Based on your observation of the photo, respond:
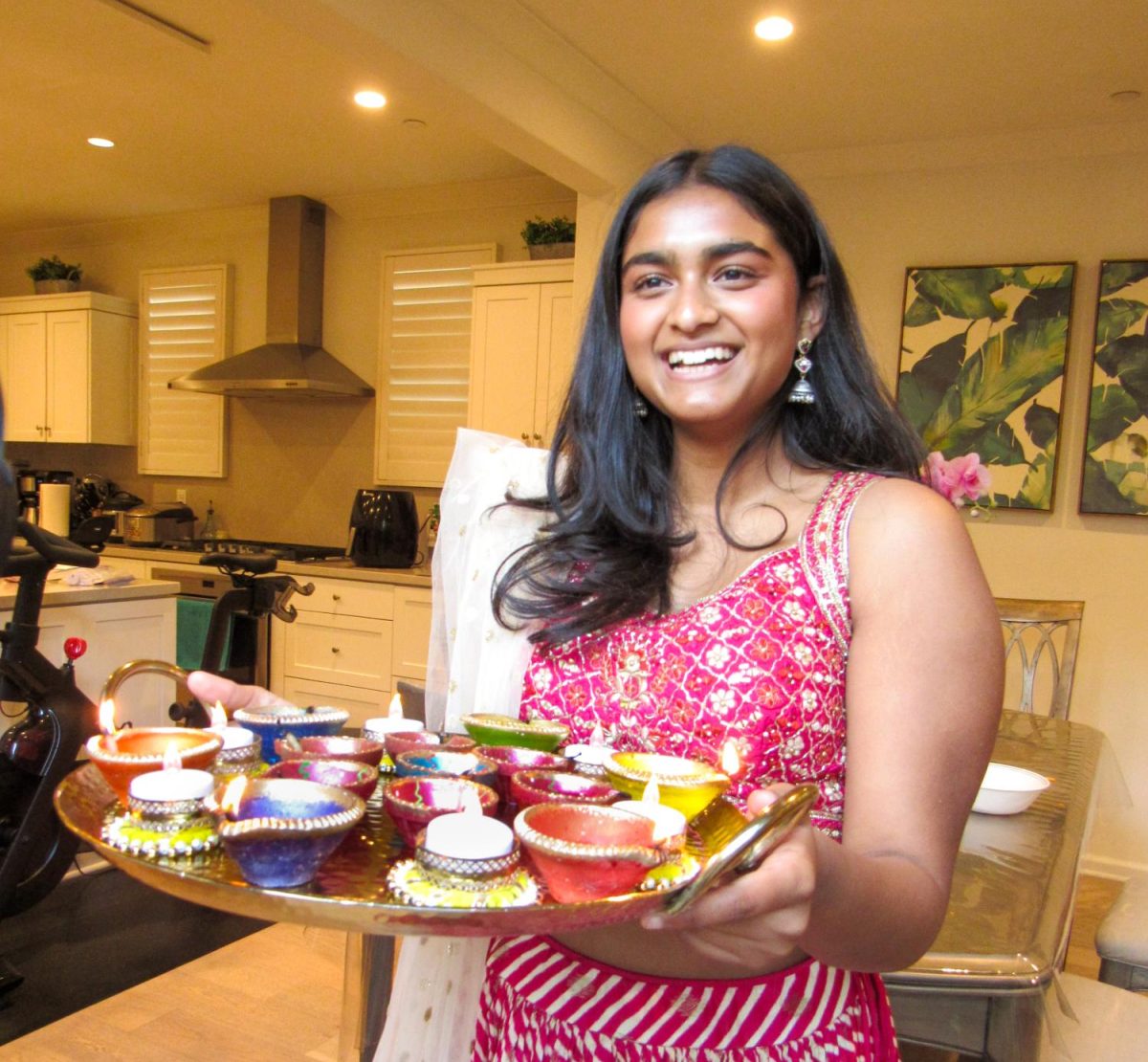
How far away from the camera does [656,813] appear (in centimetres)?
67

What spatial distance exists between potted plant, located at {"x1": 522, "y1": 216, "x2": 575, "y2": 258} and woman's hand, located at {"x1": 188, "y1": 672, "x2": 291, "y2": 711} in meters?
3.53

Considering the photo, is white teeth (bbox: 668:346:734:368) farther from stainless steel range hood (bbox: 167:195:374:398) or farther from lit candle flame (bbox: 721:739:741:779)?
stainless steel range hood (bbox: 167:195:374:398)

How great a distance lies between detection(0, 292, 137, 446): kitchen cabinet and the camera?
5.54m

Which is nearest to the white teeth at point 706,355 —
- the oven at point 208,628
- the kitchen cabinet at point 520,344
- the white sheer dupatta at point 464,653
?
the white sheer dupatta at point 464,653

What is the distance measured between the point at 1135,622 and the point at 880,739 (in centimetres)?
336

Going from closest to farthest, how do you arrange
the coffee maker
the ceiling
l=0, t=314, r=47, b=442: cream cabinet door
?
the ceiling → the coffee maker → l=0, t=314, r=47, b=442: cream cabinet door

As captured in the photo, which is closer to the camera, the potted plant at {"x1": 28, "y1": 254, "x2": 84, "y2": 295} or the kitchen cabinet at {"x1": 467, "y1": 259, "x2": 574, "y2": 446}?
the kitchen cabinet at {"x1": 467, "y1": 259, "x2": 574, "y2": 446}

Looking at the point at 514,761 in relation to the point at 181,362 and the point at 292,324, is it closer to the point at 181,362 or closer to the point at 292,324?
the point at 292,324

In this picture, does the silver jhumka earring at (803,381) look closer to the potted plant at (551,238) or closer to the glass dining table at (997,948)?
A: the glass dining table at (997,948)

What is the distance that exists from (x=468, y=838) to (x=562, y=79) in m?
3.17

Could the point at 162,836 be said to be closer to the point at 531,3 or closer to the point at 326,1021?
the point at 326,1021

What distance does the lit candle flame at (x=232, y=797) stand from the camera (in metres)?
0.62

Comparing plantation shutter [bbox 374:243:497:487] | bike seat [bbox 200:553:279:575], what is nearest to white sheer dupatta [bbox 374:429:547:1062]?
bike seat [bbox 200:553:279:575]

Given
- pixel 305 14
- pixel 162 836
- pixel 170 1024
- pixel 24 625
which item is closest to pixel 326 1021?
pixel 170 1024
